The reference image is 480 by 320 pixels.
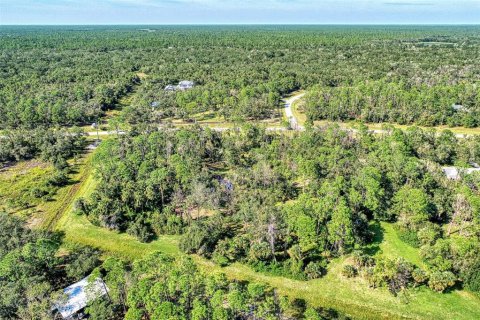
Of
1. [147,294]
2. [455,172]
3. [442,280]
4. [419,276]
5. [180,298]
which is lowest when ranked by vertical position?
[419,276]

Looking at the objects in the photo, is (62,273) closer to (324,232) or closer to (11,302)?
(11,302)

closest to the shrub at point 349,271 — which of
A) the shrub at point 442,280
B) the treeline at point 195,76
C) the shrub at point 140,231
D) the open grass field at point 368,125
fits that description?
the shrub at point 442,280

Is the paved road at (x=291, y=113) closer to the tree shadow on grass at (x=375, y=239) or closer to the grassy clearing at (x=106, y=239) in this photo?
the tree shadow on grass at (x=375, y=239)

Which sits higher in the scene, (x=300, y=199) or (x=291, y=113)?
(x=291, y=113)

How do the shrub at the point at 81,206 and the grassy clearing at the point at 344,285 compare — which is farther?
the shrub at the point at 81,206

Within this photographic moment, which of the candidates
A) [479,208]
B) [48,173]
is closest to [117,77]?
[48,173]

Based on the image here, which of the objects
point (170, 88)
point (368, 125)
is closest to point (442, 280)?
point (368, 125)

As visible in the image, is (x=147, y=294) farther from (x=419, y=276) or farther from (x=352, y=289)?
(x=419, y=276)
